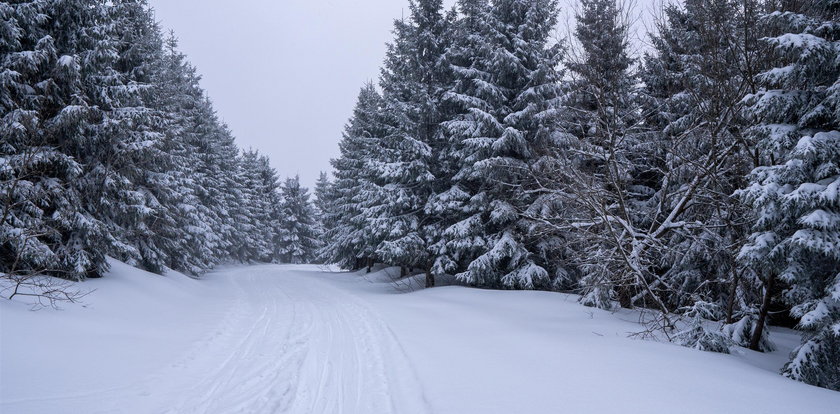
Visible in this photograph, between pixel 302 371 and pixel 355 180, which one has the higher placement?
pixel 355 180

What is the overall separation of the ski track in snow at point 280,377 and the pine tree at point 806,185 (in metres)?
5.77

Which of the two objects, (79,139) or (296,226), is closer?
(79,139)

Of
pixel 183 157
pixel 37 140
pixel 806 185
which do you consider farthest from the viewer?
pixel 183 157

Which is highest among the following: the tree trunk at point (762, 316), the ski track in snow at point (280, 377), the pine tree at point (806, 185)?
the pine tree at point (806, 185)

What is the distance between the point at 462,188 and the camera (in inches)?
611

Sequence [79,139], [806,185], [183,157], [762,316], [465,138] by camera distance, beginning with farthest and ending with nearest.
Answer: [183,157]
[465,138]
[79,139]
[762,316]
[806,185]

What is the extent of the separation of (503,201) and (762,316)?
293 inches

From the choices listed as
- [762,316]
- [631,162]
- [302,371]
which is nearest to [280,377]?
[302,371]

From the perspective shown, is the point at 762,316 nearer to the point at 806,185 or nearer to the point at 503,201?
the point at 806,185

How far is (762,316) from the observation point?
788 centimetres

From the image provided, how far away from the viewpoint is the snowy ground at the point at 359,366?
447 centimetres

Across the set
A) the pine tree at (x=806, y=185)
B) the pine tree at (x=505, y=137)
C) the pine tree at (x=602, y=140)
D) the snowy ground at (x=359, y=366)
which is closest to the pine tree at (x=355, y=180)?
the pine tree at (x=505, y=137)

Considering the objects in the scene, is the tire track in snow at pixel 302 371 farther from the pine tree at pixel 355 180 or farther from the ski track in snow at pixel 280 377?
the pine tree at pixel 355 180

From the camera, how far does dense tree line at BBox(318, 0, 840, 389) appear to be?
609 centimetres
